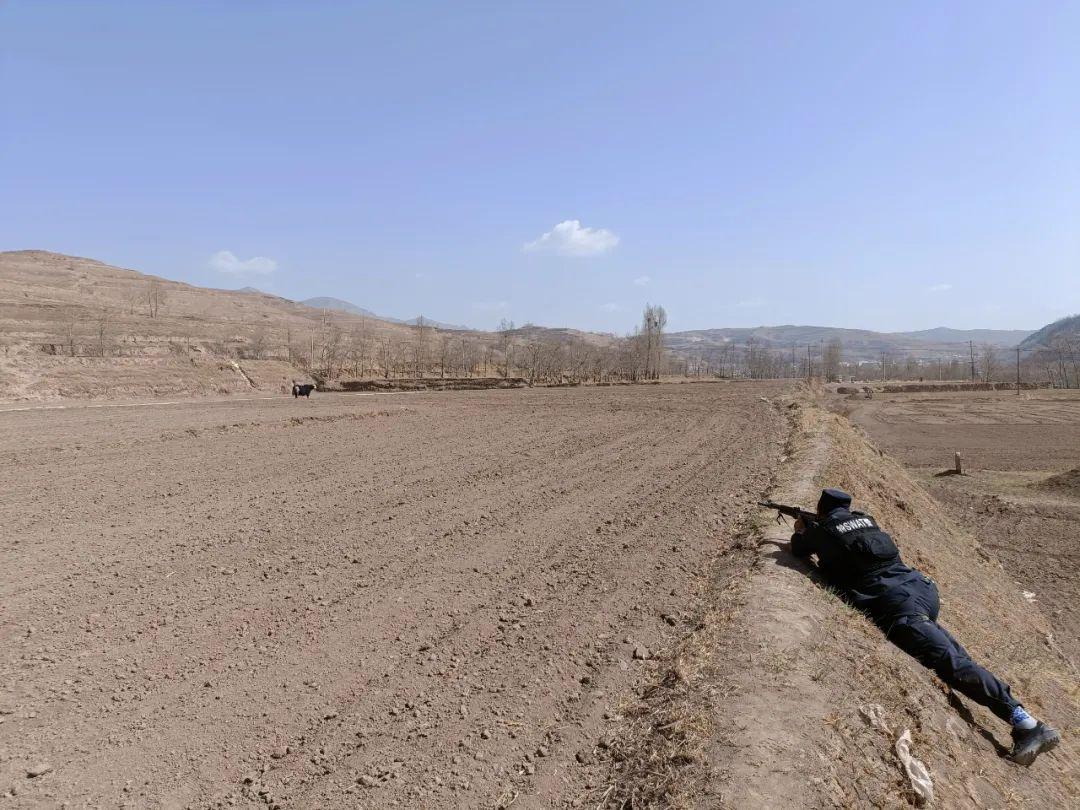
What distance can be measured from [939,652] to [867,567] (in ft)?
2.98

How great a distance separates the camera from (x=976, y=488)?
70.0 feet

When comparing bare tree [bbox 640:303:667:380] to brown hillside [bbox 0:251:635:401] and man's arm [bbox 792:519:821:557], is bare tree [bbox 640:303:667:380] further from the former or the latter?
man's arm [bbox 792:519:821:557]

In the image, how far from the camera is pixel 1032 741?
485 cm

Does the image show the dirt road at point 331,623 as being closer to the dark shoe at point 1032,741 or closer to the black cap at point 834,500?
the black cap at point 834,500

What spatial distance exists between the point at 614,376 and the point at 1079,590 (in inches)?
3193

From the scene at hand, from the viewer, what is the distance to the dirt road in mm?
3625

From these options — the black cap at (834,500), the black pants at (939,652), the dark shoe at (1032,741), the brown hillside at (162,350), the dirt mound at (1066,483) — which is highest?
the brown hillside at (162,350)

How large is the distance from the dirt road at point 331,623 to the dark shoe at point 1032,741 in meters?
2.81

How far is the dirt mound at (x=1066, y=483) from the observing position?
1909cm

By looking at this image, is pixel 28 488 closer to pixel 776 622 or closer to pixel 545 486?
pixel 545 486

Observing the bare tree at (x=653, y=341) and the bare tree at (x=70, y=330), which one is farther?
the bare tree at (x=653, y=341)

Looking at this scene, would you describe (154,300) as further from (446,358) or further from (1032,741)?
(1032,741)

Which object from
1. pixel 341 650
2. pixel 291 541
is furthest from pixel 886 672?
pixel 291 541

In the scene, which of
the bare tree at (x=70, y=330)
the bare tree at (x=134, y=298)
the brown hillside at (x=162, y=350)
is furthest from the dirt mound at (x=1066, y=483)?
the bare tree at (x=134, y=298)
